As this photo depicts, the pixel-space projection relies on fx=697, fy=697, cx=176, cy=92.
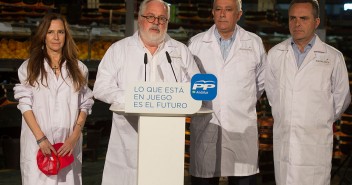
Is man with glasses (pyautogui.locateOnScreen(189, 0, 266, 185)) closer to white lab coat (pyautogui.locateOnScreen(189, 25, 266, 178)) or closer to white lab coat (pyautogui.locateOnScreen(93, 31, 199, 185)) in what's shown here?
white lab coat (pyautogui.locateOnScreen(189, 25, 266, 178))

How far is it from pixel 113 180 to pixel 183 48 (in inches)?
36.2

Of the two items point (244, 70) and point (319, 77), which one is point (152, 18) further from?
point (319, 77)

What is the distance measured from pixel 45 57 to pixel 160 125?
1191 mm

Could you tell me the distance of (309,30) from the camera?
429cm

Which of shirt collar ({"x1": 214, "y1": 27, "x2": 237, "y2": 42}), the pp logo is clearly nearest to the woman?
shirt collar ({"x1": 214, "y1": 27, "x2": 237, "y2": 42})

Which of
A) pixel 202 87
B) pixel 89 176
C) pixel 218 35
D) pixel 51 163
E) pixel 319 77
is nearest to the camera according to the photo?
pixel 202 87

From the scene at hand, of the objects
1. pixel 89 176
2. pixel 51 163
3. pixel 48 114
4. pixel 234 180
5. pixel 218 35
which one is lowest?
pixel 89 176

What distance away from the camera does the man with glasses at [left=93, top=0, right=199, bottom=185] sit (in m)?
4.09

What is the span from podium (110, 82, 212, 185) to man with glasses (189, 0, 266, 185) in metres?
1.04

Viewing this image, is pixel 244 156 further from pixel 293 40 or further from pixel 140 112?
pixel 140 112

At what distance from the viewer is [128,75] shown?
165 inches

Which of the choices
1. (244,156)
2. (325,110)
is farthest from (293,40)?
(244,156)

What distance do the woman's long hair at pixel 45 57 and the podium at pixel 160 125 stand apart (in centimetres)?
87

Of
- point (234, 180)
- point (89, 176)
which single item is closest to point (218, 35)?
point (234, 180)
